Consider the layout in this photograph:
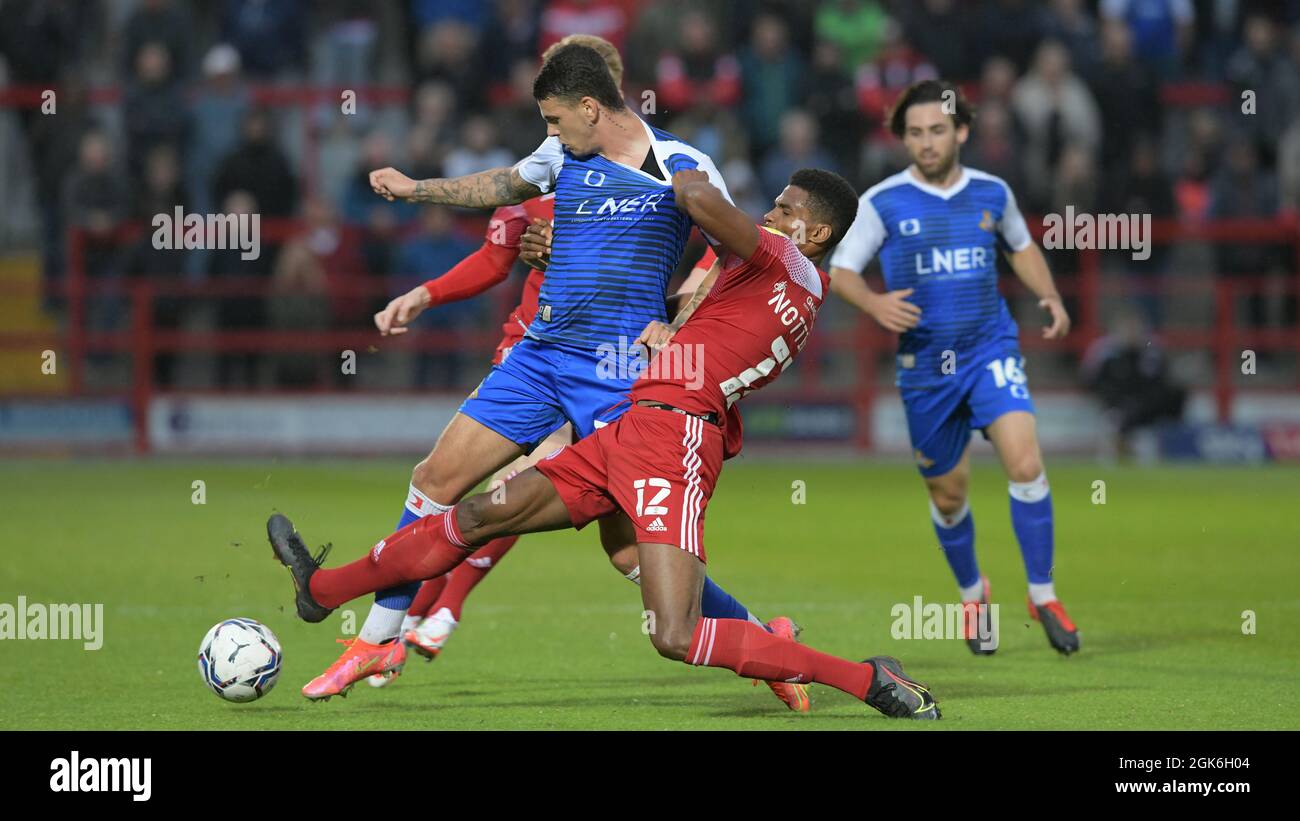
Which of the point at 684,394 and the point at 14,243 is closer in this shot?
the point at 684,394

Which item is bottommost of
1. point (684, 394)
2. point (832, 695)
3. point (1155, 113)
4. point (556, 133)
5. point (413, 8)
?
point (832, 695)

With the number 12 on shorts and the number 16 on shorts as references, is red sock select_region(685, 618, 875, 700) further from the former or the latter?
the number 16 on shorts

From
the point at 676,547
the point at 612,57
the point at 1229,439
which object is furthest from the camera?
the point at 1229,439

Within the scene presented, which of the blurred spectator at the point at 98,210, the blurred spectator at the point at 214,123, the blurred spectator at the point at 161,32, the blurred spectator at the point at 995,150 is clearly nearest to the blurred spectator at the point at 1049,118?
the blurred spectator at the point at 995,150

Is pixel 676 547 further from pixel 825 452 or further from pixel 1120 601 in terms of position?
pixel 825 452

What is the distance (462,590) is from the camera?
8.21 metres

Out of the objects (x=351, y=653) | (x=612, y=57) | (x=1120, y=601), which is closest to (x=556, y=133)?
(x=612, y=57)

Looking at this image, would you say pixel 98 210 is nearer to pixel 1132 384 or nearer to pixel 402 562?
pixel 1132 384

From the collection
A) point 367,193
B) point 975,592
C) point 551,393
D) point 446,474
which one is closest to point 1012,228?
point 975,592

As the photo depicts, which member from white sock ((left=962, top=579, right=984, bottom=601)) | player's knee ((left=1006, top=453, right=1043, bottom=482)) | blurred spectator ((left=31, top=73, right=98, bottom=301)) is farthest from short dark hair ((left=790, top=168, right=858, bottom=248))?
blurred spectator ((left=31, top=73, right=98, bottom=301))

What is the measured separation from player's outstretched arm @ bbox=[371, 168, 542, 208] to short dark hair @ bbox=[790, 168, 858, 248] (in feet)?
3.57

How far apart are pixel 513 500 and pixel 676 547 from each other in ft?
2.03

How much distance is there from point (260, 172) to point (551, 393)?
12461 millimetres

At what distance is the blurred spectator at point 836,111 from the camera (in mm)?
19281
